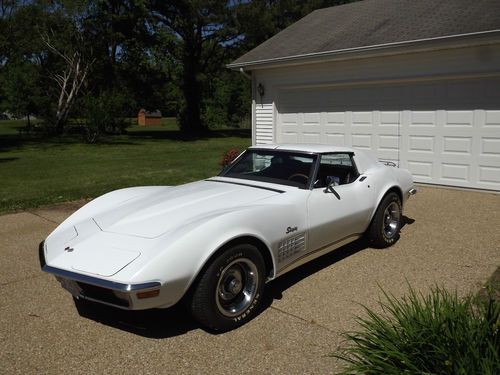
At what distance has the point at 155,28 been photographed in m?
26.0

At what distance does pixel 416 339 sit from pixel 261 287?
1.44 m

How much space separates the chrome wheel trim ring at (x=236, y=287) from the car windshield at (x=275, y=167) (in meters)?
1.17

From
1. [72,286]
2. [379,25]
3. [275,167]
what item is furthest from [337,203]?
[379,25]

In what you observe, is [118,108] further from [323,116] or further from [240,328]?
[240,328]

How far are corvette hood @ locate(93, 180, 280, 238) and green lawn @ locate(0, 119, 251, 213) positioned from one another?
15.1 ft

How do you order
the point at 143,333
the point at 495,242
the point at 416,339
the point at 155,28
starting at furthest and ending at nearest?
the point at 155,28, the point at 495,242, the point at 143,333, the point at 416,339

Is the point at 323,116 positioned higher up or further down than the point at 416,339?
higher up

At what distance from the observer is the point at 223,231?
3400 mm

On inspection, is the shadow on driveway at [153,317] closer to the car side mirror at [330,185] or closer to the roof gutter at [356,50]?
the car side mirror at [330,185]

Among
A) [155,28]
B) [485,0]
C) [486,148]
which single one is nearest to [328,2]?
[155,28]

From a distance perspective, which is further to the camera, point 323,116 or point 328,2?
point 328,2

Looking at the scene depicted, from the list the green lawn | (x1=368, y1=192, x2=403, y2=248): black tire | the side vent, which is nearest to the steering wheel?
the side vent

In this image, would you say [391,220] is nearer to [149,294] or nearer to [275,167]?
[275,167]

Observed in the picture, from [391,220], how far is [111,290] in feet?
12.2
